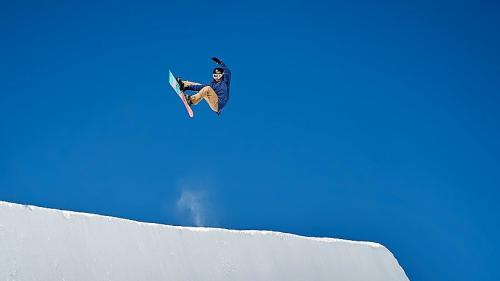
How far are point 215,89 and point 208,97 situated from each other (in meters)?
0.23

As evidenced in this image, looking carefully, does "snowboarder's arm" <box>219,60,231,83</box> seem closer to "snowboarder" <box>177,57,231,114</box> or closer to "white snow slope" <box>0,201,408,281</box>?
"snowboarder" <box>177,57,231,114</box>

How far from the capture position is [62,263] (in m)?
4.74

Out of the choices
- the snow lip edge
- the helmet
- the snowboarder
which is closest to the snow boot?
the snowboarder

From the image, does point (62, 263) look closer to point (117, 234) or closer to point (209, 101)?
point (117, 234)

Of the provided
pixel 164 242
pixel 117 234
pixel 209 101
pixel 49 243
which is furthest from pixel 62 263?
pixel 209 101

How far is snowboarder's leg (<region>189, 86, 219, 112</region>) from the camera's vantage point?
10.4m

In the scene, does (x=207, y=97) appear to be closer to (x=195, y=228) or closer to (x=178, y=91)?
(x=178, y=91)

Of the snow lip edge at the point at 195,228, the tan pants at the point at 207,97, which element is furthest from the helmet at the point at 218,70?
the snow lip edge at the point at 195,228

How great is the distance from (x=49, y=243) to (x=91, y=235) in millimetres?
600

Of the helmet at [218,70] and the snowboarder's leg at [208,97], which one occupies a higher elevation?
the helmet at [218,70]

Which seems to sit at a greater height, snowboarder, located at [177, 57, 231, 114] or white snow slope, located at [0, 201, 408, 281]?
snowboarder, located at [177, 57, 231, 114]

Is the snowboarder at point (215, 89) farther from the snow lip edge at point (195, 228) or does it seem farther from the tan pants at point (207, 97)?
the snow lip edge at point (195, 228)

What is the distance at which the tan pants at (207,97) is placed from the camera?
34.1 ft

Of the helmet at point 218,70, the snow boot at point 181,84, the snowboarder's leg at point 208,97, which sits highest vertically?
the helmet at point 218,70
